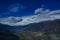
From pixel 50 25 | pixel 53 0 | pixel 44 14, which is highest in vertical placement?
pixel 53 0

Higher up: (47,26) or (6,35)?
(47,26)

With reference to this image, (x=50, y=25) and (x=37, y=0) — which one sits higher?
(x=37, y=0)

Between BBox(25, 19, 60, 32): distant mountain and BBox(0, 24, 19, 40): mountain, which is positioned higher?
BBox(25, 19, 60, 32): distant mountain

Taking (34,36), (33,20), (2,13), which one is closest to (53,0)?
(33,20)

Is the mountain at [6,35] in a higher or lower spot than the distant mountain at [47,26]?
lower

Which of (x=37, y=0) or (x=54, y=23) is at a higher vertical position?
(x=37, y=0)

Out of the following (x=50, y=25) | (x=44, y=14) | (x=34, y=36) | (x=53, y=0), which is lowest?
(x=34, y=36)

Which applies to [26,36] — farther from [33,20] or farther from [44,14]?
[44,14]

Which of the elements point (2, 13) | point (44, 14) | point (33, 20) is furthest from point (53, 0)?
point (2, 13)

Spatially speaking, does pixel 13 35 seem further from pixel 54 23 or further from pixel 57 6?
pixel 57 6
